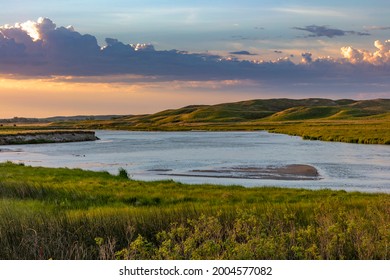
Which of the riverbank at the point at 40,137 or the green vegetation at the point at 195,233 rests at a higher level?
the green vegetation at the point at 195,233

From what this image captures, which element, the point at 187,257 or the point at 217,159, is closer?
the point at 187,257

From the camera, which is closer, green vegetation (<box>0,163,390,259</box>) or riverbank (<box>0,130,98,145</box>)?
green vegetation (<box>0,163,390,259</box>)

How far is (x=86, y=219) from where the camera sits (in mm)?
13750

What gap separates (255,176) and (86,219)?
26.8 metres

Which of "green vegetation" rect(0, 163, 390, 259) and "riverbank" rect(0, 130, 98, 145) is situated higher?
"green vegetation" rect(0, 163, 390, 259)

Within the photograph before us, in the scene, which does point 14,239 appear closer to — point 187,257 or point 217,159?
point 187,257

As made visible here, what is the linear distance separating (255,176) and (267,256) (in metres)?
29.6

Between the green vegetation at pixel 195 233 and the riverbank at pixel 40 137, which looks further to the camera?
the riverbank at pixel 40 137

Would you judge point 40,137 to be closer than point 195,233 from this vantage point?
No

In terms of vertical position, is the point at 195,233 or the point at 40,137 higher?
the point at 195,233

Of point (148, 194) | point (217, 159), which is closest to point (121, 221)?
point (148, 194)
